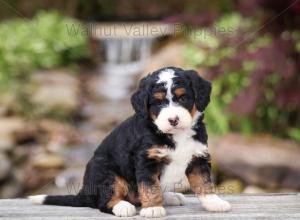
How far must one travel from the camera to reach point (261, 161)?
8148mm

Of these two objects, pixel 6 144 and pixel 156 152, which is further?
pixel 6 144

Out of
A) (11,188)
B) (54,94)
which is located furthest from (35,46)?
(11,188)

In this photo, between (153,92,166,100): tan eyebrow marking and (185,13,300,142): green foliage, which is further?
(185,13,300,142): green foliage

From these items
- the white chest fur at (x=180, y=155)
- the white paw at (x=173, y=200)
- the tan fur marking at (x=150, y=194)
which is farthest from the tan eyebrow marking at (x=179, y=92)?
the white paw at (x=173, y=200)

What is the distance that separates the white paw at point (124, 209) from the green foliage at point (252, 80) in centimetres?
507

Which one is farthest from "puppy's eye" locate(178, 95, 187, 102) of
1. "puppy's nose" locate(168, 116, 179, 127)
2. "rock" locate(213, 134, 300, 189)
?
"rock" locate(213, 134, 300, 189)

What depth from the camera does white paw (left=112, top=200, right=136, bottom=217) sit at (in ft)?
12.0

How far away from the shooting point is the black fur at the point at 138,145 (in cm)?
354

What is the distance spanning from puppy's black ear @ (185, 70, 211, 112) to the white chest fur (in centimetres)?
21

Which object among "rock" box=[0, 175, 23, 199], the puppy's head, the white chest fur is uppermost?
the puppy's head

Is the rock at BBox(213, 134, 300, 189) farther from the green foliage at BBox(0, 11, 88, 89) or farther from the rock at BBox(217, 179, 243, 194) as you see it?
the green foliage at BBox(0, 11, 88, 89)

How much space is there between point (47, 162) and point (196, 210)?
6855 millimetres

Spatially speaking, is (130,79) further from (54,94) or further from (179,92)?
(179,92)

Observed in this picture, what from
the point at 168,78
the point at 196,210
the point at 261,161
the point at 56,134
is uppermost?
the point at 168,78
